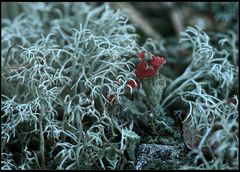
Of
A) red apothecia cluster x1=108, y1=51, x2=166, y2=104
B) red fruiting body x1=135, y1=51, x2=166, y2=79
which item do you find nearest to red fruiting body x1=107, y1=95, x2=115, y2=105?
red apothecia cluster x1=108, y1=51, x2=166, y2=104

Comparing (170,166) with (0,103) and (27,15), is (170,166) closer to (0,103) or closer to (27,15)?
(0,103)

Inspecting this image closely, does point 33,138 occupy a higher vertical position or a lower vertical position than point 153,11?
lower

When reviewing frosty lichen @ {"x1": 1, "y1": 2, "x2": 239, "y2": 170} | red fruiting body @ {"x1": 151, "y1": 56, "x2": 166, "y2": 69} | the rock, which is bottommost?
the rock

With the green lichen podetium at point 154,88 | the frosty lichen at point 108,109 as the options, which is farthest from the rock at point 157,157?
the green lichen podetium at point 154,88

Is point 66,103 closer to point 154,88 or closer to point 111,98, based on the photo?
point 111,98

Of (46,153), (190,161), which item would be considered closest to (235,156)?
(190,161)

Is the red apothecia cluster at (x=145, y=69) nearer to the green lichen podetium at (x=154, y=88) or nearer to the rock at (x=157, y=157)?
the green lichen podetium at (x=154, y=88)

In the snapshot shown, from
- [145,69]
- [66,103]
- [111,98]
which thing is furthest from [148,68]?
[66,103]

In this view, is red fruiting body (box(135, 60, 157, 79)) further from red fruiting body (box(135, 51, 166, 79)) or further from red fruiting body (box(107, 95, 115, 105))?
red fruiting body (box(107, 95, 115, 105))
